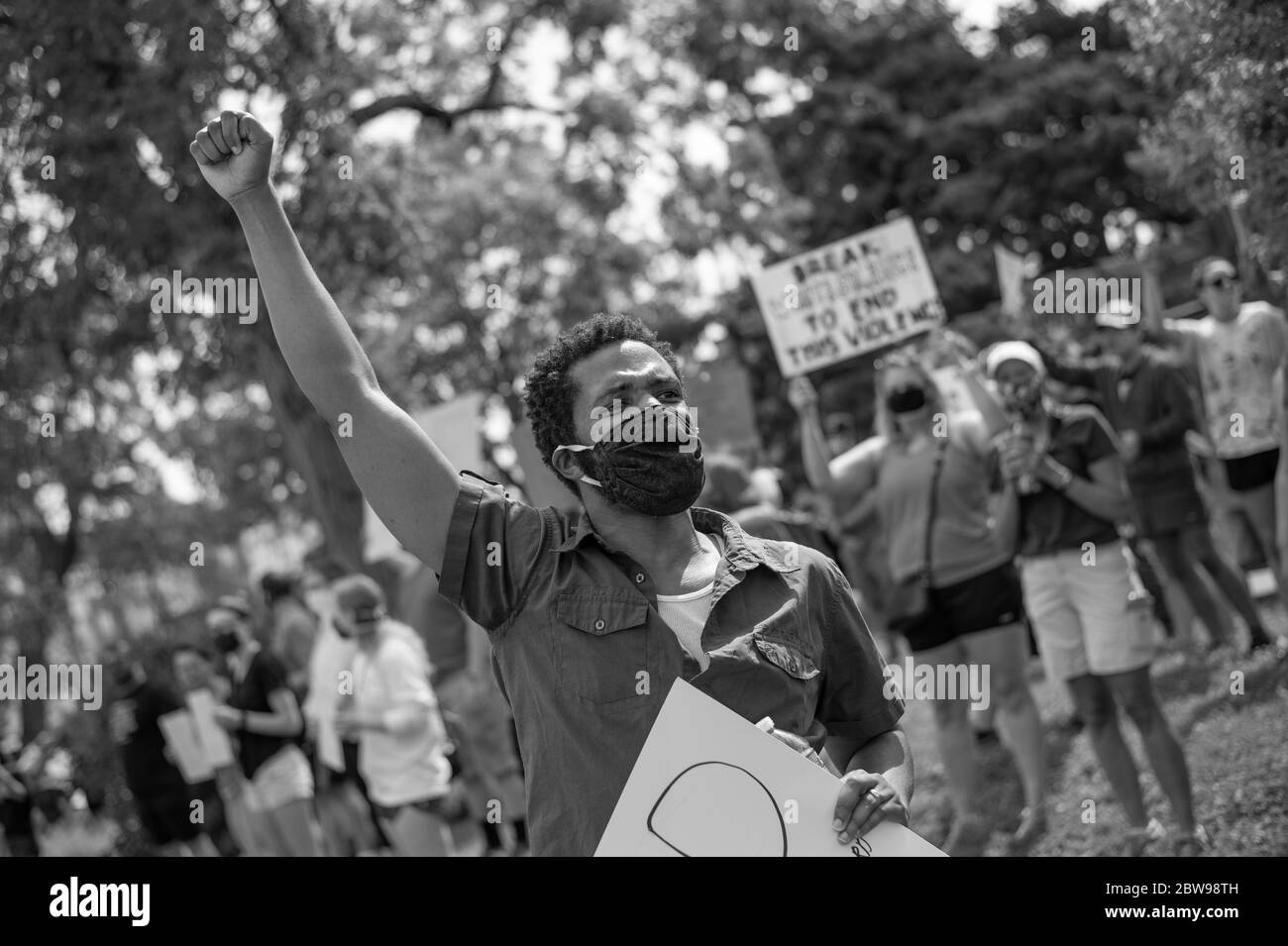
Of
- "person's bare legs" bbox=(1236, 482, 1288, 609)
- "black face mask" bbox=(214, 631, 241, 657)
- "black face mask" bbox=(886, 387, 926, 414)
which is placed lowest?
"black face mask" bbox=(214, 631, 241, 657)

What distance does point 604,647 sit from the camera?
8.86 feet

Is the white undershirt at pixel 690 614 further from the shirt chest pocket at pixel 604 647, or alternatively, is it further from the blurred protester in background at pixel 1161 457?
the blurred protester in background at pixel 1161 457

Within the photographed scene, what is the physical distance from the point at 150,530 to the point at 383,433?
77.5 feet

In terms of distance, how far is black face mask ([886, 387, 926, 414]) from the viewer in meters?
7.00

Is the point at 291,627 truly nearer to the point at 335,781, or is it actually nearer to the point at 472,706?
the point at 335,781

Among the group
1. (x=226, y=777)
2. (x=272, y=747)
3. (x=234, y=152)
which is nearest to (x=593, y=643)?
(x=234, y=152)

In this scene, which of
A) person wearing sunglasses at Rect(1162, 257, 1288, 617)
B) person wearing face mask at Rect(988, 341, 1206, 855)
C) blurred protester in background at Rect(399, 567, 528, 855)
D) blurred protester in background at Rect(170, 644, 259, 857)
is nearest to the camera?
person wearing face mask at Rect(988, 341, 1206, 855)

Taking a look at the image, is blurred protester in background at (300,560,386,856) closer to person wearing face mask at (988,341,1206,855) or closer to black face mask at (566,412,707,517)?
person wearing face mask at (988,341,1206,855)

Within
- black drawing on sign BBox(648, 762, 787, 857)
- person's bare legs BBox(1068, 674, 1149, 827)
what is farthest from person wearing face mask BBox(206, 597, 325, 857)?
black drawing on sign BBox(648, 762, 787, 857)

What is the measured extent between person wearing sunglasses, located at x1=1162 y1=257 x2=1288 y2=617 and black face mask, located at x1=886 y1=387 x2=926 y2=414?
190 centimetres

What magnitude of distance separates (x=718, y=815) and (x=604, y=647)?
14.1 inches

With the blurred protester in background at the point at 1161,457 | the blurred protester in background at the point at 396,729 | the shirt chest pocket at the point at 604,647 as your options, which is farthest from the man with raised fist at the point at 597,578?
the blurred protester in background at the point at 1161,457

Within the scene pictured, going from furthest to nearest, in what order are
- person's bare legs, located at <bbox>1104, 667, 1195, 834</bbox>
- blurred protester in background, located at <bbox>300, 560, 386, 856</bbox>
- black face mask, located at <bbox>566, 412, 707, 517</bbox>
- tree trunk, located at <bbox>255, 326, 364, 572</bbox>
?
tree trunk, located at <bbox>255, 326, 364, 572</bbox> → blurred protester in background, located at <bbox>300, 560, 386, 856</bbox> → person's bare legs, located at <bbox>1104, 667, 1195, 834</bbox> → black face mask, located at <bbox>566, 412, 707, 517</bbox>
